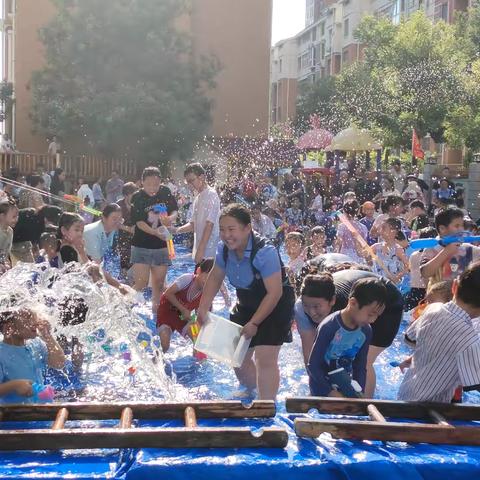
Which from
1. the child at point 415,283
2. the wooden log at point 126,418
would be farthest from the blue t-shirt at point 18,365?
the child at point 415,283

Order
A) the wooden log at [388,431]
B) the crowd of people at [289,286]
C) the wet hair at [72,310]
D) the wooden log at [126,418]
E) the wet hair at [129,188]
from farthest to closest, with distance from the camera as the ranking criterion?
1. the wet hair at [129,188]
2. the wet hair at [72,310]
3. the crowd of people at [289,286]
4. the wooden log at [126,418]
5. the wooden log at [388,431]

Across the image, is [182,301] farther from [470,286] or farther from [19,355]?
[470,286]

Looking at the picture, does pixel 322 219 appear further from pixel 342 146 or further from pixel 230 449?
pixel 230 449

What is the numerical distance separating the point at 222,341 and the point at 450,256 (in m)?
2.47

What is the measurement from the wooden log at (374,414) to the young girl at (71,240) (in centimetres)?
427

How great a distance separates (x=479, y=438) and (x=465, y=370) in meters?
0.39

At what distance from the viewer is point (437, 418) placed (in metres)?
3.63

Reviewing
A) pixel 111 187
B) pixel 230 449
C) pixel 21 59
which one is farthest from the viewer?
pixel 21 59

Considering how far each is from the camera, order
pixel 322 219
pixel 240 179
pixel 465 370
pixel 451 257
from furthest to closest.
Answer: pixel 240 179 < pixel 322 219 < pixel 451 257 < pixel 465 370

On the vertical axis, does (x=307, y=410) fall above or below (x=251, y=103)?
below

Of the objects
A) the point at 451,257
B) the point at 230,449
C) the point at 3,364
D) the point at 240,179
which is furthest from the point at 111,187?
the point at 230,449

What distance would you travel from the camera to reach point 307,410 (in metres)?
3.77

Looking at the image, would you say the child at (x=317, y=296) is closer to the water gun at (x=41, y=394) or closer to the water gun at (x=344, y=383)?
the water gun at (x=344, y=383)

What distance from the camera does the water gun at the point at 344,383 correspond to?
14.8 ft
